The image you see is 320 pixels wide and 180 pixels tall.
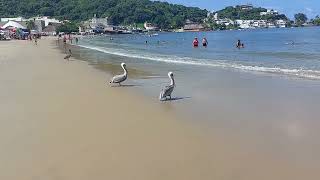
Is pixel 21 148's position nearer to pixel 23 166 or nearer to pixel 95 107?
pixel 23 166

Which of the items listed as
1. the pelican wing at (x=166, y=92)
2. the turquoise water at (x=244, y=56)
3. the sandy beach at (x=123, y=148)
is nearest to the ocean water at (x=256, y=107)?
the sandy beach at (x=123, y=148)

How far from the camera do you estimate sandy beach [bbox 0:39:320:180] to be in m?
6.50

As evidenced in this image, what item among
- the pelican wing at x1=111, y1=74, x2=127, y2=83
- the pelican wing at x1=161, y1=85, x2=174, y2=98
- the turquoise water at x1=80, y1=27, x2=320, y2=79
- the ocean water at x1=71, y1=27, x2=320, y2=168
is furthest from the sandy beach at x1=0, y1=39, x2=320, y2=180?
the turquoise water at x1=80, y1=27, x2=320, y2=79

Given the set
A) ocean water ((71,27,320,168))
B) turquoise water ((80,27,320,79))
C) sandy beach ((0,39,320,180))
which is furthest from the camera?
turquoise water ((80,27,320,79))

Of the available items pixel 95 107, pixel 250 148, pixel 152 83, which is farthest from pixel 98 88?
pixel 250 148

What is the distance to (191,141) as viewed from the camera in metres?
8.09

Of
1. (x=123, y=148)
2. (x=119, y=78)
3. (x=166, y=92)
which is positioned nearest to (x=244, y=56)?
(x=119, y=78)

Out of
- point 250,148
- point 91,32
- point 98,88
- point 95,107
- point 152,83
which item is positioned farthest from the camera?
point 91,32

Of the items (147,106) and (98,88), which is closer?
(147,106)

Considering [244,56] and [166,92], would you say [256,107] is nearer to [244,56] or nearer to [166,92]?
[166,92]

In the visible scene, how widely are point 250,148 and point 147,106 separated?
4.53m

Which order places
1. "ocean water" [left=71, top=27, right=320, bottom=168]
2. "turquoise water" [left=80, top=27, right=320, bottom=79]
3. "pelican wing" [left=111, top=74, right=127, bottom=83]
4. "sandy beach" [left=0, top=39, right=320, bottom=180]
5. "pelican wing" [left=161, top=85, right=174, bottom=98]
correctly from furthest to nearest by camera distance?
"turquoise water" [left=80, top=27, right=320, bottom=79] < "pelican wing" [left=111, top=74, right=127, bottom=83] < "pelican wing" [left=161, top=85, right=174, bottom=98] < "ocean water" [left=71, top=27, right=320, bottom=168] < "sandy beach" [left=0, top=39, right=320, bottom=180]

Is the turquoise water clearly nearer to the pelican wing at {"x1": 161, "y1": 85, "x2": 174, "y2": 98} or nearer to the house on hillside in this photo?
the pelican wing at {"x1": 161, "y1": 85, "x2": 174, "y2": 98}

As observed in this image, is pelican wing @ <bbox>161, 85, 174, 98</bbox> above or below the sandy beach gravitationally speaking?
above
